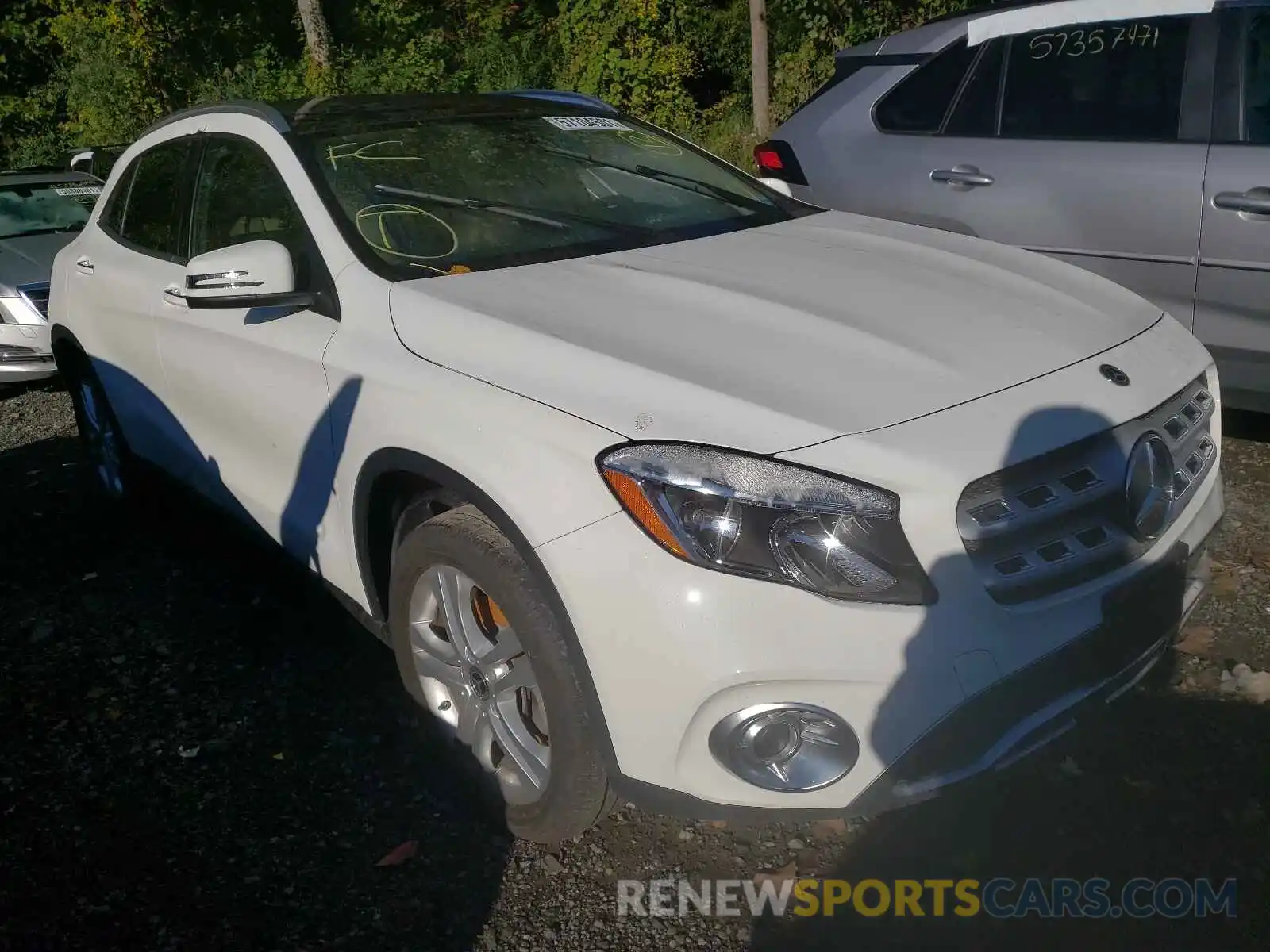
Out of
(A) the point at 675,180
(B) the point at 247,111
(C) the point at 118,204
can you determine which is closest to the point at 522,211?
(A) the point at 675,180

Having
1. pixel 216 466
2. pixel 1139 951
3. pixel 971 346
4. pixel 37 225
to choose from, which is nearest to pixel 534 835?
pixel 1139 951

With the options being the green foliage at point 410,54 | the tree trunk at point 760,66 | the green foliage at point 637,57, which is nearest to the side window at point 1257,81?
the green foliage at point 410,54

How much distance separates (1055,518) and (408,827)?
1.71 m

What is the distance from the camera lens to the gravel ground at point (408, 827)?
8.30ft

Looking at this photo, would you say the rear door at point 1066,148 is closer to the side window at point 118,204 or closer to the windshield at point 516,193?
the windshield at point 516,193

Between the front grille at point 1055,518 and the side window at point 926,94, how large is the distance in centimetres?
278

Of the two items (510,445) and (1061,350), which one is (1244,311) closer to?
(1061,350)

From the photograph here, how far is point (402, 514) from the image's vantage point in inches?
111

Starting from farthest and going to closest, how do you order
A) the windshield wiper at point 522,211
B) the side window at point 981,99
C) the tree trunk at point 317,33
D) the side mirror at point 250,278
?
the tree trunk at point 317,33
the side window at point 981,99
the windshield wiper at point 522,211
the side mirror at point 250,278

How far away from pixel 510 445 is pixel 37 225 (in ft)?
24.4

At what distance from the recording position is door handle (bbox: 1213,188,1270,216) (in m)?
3.90

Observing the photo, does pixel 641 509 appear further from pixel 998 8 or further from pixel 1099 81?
pixel 998 8

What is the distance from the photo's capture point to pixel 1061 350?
2.58 metres

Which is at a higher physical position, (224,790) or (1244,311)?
(1244,311)
